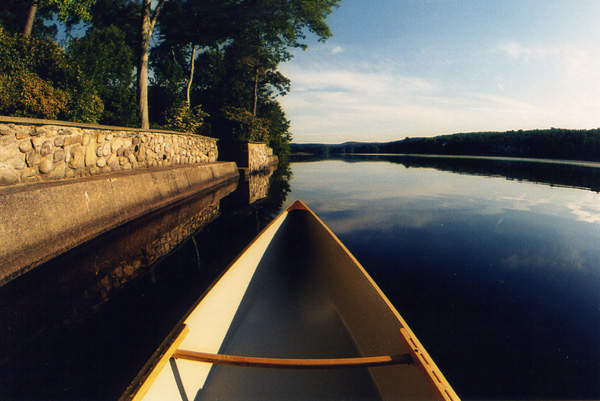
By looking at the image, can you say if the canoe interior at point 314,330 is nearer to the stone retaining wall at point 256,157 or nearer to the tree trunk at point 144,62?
the tree trunk at point 144,62

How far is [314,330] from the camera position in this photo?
83.1 inches

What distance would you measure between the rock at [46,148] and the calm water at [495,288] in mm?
4826

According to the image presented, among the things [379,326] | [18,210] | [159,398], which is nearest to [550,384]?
[379,326]

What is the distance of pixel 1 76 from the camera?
8.23m

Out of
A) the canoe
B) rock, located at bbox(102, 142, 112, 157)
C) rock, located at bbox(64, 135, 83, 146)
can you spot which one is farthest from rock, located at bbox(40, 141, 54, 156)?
the canoe

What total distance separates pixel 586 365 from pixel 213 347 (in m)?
2.47

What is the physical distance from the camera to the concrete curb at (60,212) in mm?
3068

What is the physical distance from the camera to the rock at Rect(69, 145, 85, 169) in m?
4.90

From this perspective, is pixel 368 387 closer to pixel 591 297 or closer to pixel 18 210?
pixel 591 297

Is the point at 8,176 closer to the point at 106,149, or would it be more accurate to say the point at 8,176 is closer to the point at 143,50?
the point at 106,149

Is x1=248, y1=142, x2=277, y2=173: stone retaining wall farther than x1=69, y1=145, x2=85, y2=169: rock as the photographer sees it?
Yes

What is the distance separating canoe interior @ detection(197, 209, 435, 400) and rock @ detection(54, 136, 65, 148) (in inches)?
159

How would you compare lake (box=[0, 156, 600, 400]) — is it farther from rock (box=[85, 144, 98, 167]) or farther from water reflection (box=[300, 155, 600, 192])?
water reflection (box=[300, 155, 600, 192])

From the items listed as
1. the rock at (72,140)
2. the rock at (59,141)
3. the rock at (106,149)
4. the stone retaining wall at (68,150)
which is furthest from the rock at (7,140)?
the rock at (106,149)
